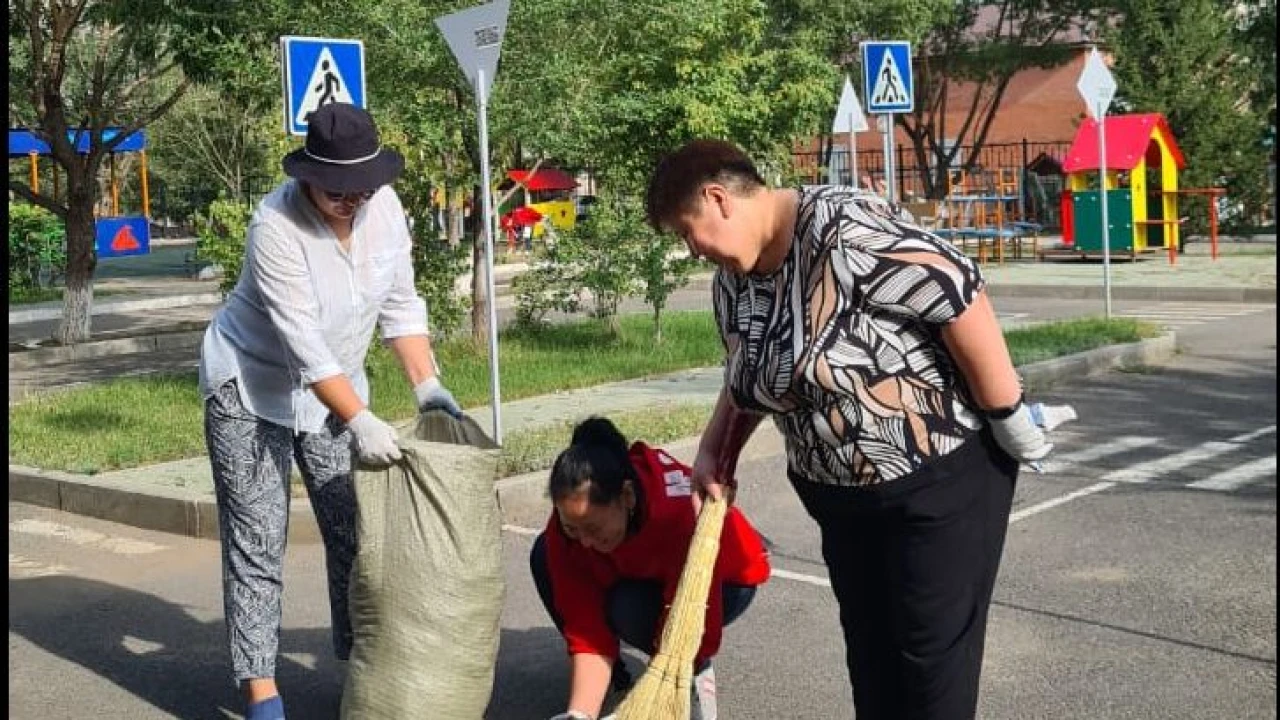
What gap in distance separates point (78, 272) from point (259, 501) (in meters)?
12.9

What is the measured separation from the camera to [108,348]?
16.7m

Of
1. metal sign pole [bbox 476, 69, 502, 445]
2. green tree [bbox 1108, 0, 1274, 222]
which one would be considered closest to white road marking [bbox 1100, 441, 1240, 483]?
metal sign pole [bbox 476, 69, 502, 445]

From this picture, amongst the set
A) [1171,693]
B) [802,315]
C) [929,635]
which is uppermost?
[802,315]

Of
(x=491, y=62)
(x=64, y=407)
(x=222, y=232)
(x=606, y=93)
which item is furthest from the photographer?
(x=606, y=93)

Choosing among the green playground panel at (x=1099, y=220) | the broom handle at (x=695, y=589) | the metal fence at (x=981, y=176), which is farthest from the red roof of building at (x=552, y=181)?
the broom handle at (x=695, y=589)

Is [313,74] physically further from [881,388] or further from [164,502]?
[881,388]

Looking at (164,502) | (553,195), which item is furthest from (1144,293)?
(553,195)

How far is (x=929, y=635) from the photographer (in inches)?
127

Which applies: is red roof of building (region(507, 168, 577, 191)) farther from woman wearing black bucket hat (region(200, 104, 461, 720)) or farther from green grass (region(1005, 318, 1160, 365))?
woman wearing black bucket hat (region(200, 104, 461, 720))

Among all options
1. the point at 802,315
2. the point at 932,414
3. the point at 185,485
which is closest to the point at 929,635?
the point at 932,414

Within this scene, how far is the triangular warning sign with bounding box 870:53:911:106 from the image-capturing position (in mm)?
13336

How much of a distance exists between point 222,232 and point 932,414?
1014 centimetres

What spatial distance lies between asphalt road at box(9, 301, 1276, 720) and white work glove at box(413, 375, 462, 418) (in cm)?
102

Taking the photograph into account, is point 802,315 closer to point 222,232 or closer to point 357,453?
point 357,453
